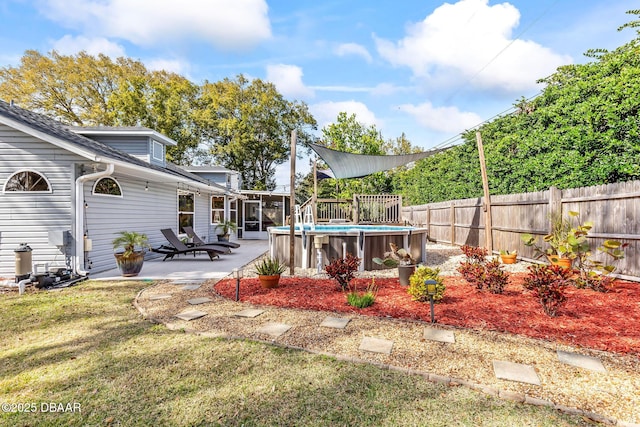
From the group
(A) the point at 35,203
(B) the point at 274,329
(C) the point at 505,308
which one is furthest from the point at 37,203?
(C) the point at 505,308

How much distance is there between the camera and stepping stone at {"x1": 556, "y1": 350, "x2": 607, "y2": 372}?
2682 millimetres

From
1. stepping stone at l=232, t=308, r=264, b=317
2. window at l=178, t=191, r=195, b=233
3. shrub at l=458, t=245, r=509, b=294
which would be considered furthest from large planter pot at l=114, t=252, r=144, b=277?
shrub at l=458, t=245, r=509, b=294

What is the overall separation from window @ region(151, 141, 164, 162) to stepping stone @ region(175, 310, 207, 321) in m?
8.83

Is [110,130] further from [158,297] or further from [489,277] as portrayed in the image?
[489,277]

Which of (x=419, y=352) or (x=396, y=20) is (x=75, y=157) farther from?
(x=396, y=20)

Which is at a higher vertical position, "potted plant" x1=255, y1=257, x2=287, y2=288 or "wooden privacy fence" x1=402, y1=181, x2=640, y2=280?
"wooden privacy fence" x1=402, y1=181, x2=640, y2=280

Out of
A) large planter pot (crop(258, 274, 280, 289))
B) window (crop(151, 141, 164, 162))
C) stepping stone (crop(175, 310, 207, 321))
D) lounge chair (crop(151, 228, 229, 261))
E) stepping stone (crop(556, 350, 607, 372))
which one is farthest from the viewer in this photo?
window (crop(151, 141, 164, 162))

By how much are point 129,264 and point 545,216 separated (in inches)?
347

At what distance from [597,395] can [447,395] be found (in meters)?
1.03

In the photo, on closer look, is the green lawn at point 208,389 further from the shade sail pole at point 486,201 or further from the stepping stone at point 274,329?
the shade sail pole at point 486,201

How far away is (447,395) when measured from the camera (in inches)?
91.0

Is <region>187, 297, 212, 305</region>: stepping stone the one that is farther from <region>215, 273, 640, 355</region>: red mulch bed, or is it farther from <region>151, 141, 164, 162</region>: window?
<region>151, 141, 164, 162</region>: window

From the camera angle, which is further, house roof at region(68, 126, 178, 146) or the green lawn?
house roof at region(68, 126, 178, 146)

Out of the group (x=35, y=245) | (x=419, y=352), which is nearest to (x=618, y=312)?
(x=419, y=352)
